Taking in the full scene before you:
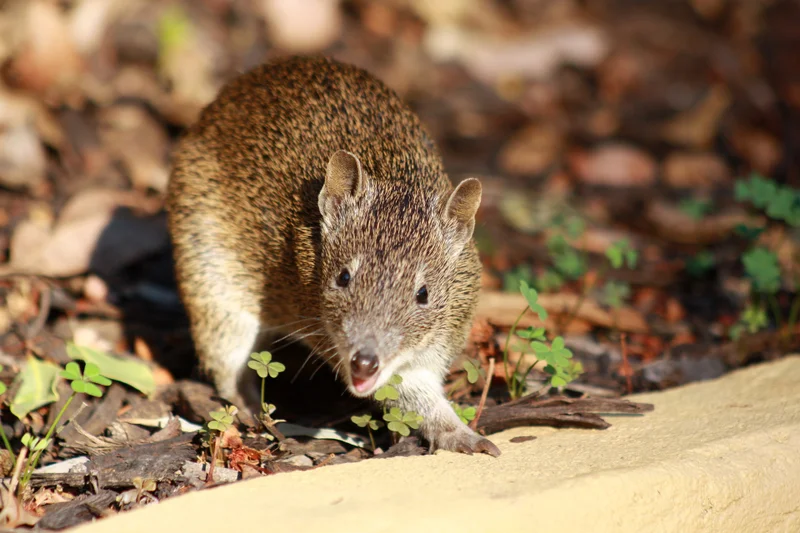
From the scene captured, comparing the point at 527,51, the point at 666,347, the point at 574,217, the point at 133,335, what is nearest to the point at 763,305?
the point at 666,347

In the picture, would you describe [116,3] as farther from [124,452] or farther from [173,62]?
[124,452]

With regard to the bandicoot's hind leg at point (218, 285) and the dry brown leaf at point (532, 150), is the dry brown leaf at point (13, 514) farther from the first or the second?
the dry brown leaf at point (532, 150)

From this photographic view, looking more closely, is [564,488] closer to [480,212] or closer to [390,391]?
[390,391]

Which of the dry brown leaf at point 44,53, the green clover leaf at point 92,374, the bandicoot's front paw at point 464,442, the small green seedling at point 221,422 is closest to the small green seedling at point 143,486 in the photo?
the small green seedling at point 221,422

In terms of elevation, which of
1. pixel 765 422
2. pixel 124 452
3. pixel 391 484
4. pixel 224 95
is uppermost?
pixel 224 95

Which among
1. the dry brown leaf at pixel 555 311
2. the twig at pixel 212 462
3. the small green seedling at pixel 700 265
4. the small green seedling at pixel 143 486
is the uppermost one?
the small green seedling at pixel 700 265

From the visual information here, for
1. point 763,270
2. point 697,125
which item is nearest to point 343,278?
point 763,270
